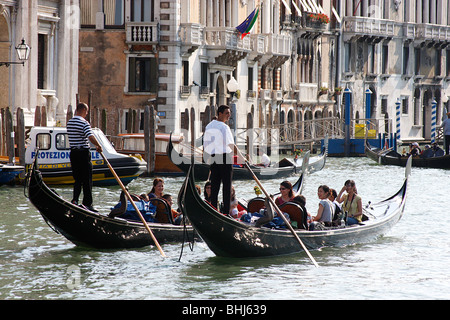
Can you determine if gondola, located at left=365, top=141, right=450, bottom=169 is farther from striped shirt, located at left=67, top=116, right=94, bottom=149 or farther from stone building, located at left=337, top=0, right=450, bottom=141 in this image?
striped shirt, located at left=67, top=116, right=94, bottom=149

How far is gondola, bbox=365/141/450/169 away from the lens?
21266 millimetres

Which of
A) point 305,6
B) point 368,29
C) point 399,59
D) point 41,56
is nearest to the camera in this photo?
point 41,56

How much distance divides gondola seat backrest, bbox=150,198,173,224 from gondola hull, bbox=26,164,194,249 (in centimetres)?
20

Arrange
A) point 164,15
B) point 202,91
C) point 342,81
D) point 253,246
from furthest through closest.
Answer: point 342,81, point 202,91, point 164,15, point 253,246

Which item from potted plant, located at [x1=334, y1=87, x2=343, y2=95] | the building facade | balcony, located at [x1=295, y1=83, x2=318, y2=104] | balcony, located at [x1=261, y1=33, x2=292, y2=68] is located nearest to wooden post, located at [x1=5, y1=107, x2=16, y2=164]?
the building facade

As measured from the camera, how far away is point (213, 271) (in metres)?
8.52

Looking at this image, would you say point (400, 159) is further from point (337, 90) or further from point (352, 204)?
point (352, 204)

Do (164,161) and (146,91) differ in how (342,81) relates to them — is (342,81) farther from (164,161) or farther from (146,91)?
(164,161)

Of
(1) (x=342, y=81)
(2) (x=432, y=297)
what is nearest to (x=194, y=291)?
(2) (x=432, y=297)

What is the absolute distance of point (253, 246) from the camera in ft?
28.9

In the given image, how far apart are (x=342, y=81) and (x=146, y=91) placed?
1177 centimetres

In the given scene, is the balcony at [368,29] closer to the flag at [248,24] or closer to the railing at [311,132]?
the railing at [311,132]

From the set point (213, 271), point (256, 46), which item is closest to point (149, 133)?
point (213, 271)

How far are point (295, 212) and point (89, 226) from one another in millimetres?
Result: 1897
